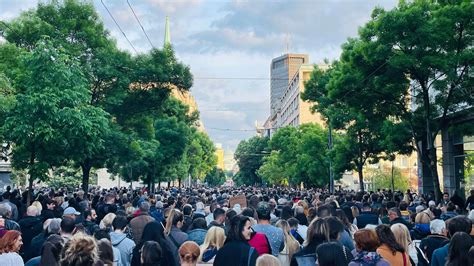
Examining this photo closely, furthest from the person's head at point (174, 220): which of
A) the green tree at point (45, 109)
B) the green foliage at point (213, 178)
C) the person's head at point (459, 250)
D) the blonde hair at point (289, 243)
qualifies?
the green foliage at point (213, 178)

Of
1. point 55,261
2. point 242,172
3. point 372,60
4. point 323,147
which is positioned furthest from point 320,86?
point 242,172

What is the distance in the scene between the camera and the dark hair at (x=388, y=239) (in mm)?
6336

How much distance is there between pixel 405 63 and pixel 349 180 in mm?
56130

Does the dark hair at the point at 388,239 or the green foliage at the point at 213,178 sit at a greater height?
the green foliage at the point at 213,178

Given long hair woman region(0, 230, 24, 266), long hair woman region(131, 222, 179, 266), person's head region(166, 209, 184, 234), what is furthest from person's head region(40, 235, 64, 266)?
person's head region(166, 209, 184, 234)

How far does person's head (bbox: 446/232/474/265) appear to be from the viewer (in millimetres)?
5906

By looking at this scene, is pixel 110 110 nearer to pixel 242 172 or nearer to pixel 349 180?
pixel 349 180

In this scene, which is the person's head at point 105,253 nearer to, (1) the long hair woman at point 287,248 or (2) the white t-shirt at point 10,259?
(2) the white t-shirt at point 10,259

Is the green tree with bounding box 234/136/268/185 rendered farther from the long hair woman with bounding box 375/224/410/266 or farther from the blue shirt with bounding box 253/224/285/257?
the long hair woman with bounding box 375/224/410/266

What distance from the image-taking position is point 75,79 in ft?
64.1

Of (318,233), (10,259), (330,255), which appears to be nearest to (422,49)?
(318,233)

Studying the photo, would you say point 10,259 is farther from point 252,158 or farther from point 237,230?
point 252,158

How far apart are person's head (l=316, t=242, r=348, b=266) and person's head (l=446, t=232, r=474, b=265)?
1279 millimetres

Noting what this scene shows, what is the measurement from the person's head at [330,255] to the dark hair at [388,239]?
0.98m
